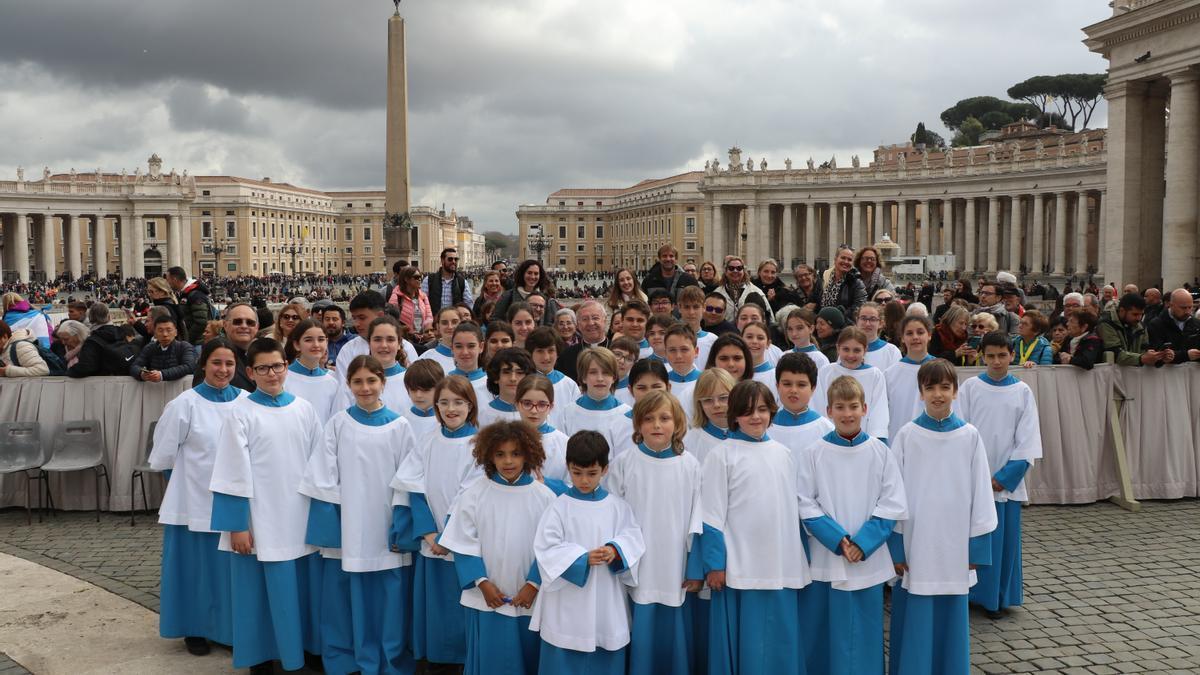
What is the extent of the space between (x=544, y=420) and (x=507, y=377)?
0.54 metres

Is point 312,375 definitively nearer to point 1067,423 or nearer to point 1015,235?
point 1067,423

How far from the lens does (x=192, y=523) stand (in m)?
5.57

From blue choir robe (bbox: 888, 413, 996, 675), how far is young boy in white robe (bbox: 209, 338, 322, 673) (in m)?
3.33

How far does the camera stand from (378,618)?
208 inches

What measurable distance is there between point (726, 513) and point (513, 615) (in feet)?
3.90

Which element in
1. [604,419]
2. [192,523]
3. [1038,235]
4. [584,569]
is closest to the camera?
[584,569]

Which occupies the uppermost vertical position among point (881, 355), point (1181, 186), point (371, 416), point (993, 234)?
point (993, 234)

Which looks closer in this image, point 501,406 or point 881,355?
point 501,406

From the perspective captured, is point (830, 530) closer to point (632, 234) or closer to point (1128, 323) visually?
point (1128, 323)

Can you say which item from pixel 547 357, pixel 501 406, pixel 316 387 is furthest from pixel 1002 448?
pixel 316 387

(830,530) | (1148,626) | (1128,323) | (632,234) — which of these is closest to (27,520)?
(830,530)

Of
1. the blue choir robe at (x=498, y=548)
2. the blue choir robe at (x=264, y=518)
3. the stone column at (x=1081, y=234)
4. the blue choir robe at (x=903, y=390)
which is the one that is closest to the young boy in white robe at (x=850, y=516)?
the blue choir robe at (x=498, y=548)

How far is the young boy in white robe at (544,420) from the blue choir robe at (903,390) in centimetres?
317

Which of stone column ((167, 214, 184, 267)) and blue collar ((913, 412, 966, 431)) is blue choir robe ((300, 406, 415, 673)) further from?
stone column ((167, 214, 184, 267))
